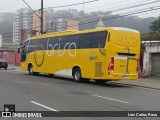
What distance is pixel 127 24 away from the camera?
35.2 metres

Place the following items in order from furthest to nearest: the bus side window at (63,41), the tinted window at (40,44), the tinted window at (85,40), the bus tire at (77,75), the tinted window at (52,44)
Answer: the tinted window at (40,44), the tinted window at (52,44), the bus side window at (63,41), the bus tire at (77,75), the tinted window at (85,40)

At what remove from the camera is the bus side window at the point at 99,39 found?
73.1 feet

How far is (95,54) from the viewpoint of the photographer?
23047 millimetres

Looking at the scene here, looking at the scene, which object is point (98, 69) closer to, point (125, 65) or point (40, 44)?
point (125, 65)

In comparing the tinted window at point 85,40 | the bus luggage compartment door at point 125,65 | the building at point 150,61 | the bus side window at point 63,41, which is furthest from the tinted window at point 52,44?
the building at point 150,61

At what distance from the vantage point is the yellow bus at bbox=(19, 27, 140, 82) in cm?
2198

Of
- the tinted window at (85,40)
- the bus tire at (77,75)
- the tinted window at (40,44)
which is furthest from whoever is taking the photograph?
the tinted window at (40,44)

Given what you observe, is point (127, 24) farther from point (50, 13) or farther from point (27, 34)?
point (27, 34)

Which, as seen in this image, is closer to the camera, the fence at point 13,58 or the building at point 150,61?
the building at point 150,61

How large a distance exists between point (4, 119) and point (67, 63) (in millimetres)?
16748

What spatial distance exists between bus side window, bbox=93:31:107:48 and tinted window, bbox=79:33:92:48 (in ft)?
1.87

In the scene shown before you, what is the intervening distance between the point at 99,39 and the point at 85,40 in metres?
1.71

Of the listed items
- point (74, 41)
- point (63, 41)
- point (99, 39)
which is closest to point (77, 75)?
point (74, 41)

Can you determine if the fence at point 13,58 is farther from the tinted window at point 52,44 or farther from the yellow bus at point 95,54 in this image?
the yellow bus at point 95,54
